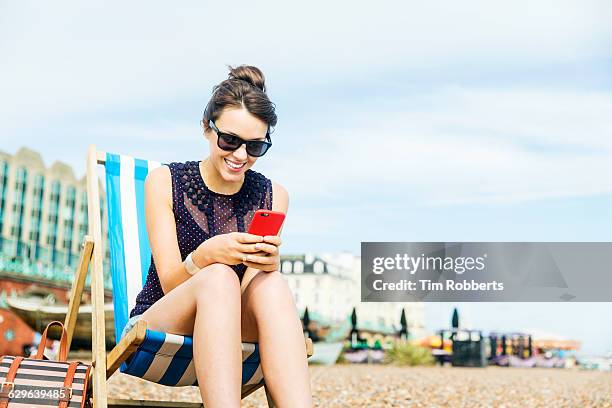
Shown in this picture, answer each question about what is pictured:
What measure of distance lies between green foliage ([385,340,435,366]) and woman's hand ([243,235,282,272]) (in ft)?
25.2

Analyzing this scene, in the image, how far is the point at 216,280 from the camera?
191 centimetres

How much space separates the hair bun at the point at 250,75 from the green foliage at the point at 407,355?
7.56m

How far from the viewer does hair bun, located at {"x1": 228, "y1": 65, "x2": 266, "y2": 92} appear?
2256mm

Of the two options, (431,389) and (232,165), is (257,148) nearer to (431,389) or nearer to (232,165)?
(232,165)

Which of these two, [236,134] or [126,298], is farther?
[126,298]

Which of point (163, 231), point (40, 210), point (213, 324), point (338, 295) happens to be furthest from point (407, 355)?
point (40, 210)

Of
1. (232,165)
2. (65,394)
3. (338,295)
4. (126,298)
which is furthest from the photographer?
(338,295)

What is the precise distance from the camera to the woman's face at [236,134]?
2.14 metres

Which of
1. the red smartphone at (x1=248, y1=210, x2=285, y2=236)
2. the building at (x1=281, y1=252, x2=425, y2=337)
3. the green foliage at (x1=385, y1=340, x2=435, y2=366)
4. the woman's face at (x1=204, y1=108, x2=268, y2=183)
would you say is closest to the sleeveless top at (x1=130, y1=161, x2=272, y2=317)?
the woman's face at (x1=204, y1=108, x2=268, y2=183)

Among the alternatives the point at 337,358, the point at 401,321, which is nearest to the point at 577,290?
the point at 401,321

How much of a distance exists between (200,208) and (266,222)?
48cm

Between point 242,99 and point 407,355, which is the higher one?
point 242,99

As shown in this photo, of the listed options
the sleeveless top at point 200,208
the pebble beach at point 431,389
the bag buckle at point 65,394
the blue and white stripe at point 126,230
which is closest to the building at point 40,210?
the pebble beach at point 431,389

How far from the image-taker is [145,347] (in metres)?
2.09
